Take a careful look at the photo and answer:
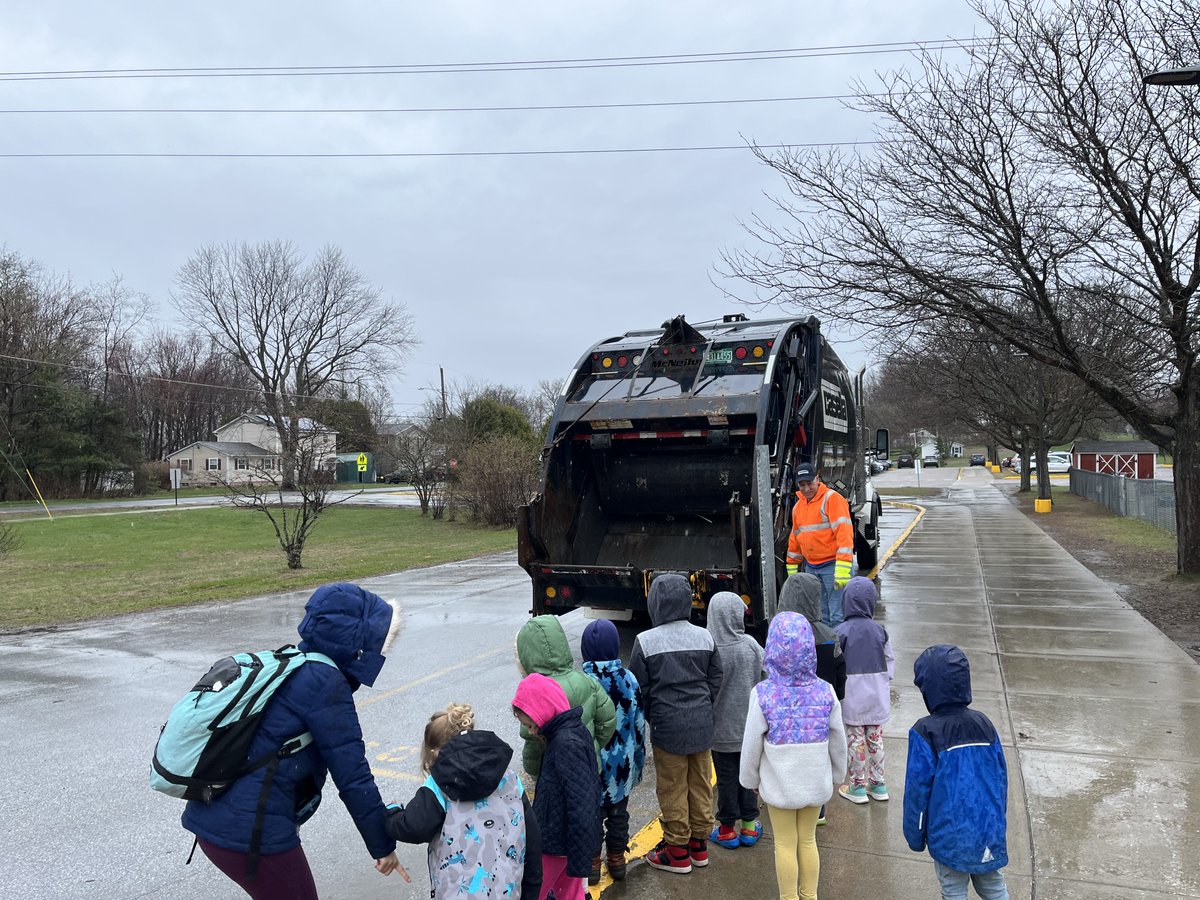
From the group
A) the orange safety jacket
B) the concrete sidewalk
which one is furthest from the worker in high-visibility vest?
the concrete sidewalk

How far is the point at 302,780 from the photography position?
255cm

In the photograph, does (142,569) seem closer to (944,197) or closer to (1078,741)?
(944,197)

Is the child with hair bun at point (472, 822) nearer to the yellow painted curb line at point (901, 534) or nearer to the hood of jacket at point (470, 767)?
the hood of jacket at point (470, 767)

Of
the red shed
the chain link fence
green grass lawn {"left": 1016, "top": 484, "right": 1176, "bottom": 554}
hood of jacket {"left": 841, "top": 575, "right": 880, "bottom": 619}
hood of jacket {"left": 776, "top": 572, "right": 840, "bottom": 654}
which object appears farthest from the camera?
the red shed

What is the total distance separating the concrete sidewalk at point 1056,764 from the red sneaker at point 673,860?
62mm

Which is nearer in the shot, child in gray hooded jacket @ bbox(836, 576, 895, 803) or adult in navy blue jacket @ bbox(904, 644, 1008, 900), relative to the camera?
adult in navy blue jacket @ bbox(904, 644, 1008, 900)

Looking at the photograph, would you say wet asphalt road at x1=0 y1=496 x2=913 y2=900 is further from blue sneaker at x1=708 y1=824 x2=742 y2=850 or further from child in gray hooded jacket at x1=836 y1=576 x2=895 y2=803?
child in gray hooded jacket at x1=836 y1=576 x2=895 y2=803

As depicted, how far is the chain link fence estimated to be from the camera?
19766mm

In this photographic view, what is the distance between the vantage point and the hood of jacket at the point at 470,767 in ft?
8.29

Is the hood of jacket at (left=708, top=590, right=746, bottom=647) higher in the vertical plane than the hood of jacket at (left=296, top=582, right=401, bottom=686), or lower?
lower

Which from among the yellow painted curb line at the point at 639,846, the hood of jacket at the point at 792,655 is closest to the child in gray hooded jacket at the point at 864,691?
the yellow painted curb line at the point at 639,846

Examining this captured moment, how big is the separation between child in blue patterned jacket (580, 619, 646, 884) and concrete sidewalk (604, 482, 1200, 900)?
0.20 meters

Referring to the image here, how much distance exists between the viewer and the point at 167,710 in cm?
682

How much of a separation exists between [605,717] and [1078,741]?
367 cm
